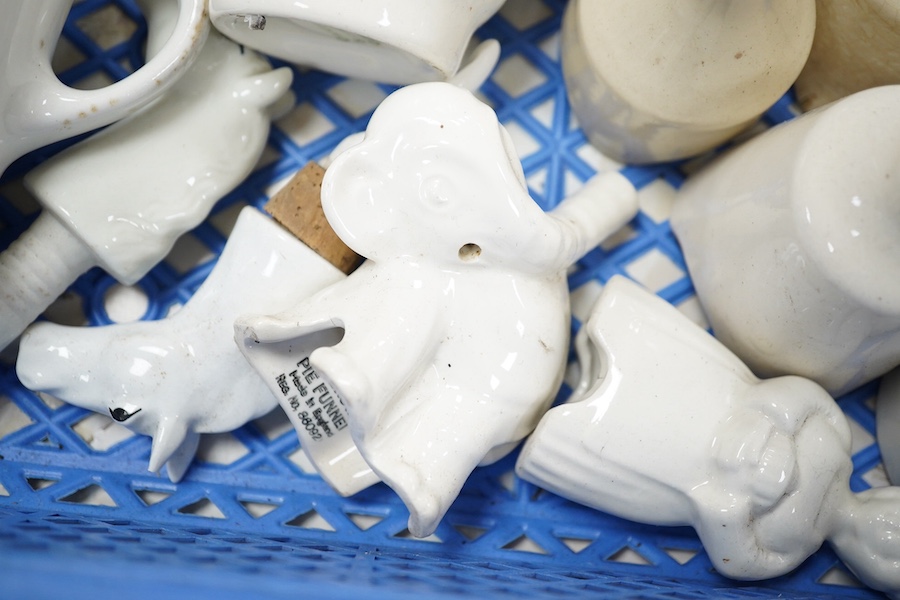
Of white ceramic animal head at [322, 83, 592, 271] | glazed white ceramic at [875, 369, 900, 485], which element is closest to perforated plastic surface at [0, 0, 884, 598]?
glazed white ceramic at [875, 369, 900, 485]

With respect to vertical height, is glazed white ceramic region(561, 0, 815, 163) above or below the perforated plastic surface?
above

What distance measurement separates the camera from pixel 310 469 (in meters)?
0.54

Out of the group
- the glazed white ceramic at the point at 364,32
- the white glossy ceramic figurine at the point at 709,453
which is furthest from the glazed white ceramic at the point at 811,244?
the glazed white ceramic at the point at 364,32

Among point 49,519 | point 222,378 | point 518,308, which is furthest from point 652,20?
point 49,519

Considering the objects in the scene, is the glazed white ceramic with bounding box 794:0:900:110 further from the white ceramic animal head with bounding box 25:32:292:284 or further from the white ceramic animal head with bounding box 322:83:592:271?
the white ceramic animal head with bounding box 25:32:292:284

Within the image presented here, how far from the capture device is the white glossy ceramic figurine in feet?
1.48

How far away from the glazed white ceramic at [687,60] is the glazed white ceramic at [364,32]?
2.7 inches

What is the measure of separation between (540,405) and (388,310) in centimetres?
11

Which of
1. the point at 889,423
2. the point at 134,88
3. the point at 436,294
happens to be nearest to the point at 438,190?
the point at 436,294

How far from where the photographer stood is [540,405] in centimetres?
46

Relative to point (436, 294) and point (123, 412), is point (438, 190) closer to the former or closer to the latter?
point (436, 294)

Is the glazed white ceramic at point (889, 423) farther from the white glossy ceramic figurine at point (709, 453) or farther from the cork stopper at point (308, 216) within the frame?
the cork stopper at point (308, 216)

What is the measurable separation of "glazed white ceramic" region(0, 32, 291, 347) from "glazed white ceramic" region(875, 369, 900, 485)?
43 cm

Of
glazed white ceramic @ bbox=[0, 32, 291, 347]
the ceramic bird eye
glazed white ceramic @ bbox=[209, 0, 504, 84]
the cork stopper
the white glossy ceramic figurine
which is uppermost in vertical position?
glazed white ceramic @ bbox=[209, 0, 504, 84]
